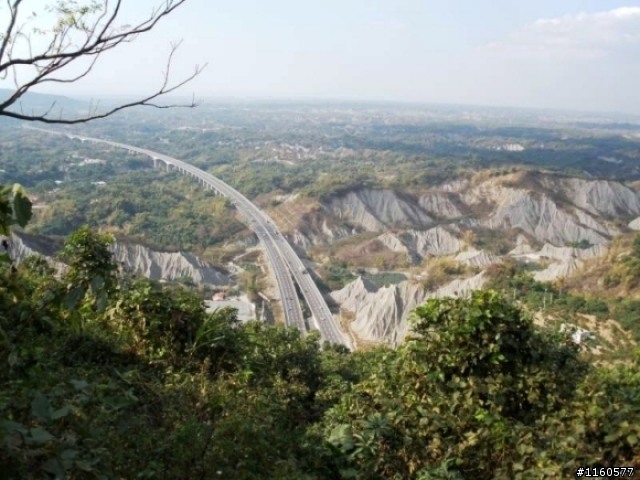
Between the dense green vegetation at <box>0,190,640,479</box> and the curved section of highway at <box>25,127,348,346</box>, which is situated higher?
the dense green vegetation at <box>0,190,640,479</box>

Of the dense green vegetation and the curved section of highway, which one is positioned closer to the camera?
the dense green vegetation

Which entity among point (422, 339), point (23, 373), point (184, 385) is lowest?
point (184, 385)

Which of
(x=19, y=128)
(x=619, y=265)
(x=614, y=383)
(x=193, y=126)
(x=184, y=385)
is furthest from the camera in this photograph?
(x=193, y=126)

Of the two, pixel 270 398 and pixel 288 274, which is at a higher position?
pixel 270 398

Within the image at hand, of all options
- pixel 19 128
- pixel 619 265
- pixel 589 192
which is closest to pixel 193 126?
pixel 19 128

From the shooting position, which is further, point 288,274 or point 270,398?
point 288,274

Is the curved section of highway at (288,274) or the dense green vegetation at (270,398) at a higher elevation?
the dense green vegetation at (270,398)

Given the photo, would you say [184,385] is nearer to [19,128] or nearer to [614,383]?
[614,383]

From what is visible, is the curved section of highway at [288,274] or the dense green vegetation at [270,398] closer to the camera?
the dense green vegetation at [270,398]
